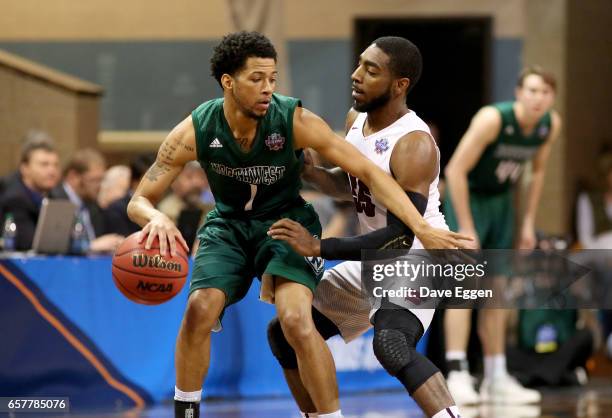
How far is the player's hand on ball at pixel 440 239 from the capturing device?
4680mm

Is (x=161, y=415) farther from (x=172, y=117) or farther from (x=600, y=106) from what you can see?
(x=600, y=106)

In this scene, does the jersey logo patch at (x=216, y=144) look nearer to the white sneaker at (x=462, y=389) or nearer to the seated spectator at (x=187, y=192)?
the white sneaker at (x=462, y=389)

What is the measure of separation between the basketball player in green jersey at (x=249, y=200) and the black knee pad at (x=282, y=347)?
0.25 m

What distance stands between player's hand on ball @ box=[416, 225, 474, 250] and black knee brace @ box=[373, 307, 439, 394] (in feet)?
1.04

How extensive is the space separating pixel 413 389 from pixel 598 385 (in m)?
4.08

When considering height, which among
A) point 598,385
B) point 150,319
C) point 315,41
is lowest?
point 598,385

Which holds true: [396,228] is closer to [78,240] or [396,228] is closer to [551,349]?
[78,240]

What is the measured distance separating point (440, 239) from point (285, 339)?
897 millimetres

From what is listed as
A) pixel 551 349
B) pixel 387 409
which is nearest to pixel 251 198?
pixel 387 409

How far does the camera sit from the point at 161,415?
6.62 metres

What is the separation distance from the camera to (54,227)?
23.1ft

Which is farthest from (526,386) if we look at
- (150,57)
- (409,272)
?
(150,57)

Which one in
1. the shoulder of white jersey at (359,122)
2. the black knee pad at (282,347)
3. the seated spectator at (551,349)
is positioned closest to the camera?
the black knee pad at (282,347)

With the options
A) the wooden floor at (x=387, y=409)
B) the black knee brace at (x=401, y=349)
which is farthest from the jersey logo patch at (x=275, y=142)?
the wooden floor at (x=387, y=409)
